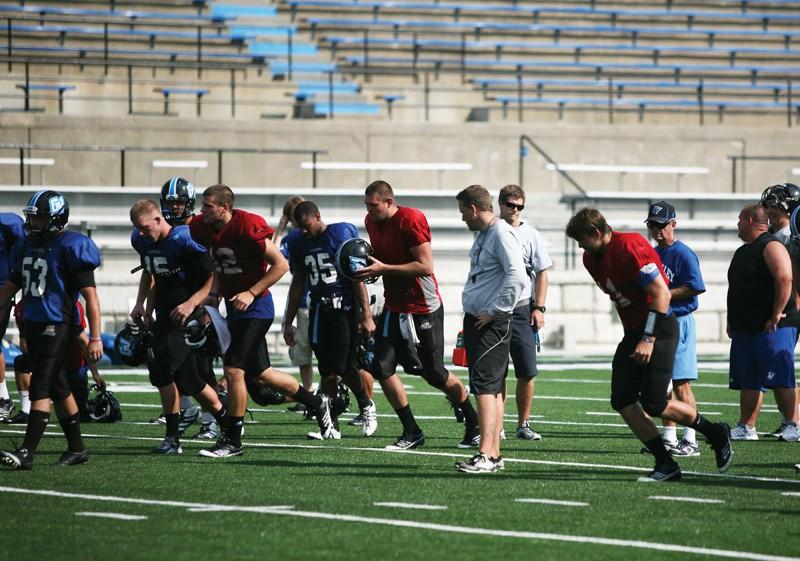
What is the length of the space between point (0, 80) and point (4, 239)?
45.0 ft

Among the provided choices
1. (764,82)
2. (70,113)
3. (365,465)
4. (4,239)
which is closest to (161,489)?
(365,465)

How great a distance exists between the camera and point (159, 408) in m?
13.2

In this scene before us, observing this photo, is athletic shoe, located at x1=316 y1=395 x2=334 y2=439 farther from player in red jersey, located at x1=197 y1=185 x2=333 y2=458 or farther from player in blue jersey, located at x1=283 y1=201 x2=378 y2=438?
player in red jersey, located at x1=197 y1=185 x2=333 y2=458

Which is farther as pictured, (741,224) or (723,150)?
(723,150)

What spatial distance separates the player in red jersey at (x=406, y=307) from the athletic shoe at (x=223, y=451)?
1176mm

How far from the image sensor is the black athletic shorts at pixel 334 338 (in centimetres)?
1080

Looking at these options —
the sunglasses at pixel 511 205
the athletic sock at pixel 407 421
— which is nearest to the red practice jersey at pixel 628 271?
the athletic sock at pixel 407 421

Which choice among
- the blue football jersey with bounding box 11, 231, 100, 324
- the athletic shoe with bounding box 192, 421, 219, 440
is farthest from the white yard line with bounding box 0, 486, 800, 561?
the athletic shoe with bounding box 192, 421, 219, 440

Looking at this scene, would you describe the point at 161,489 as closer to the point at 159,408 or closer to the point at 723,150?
the point at 159,408

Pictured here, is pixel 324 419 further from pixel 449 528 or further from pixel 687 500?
pixel 449 528

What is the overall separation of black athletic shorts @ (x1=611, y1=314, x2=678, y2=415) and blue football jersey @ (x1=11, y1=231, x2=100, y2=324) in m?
3.40

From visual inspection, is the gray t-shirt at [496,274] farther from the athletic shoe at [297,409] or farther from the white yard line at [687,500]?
the athletic shoe at [297,409]

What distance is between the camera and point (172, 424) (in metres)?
9.89

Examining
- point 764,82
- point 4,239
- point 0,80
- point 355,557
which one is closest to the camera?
point 355,557
